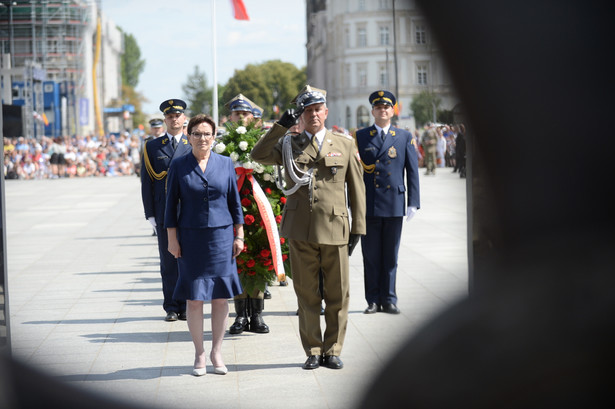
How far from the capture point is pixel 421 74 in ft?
2.79

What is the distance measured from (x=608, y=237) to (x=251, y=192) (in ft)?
14.6

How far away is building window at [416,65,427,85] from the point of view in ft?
2.77

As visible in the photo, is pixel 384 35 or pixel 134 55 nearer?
pixel 384 35

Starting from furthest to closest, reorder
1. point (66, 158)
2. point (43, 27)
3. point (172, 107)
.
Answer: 1. point (66, 158)
2. point (172, 107)
3. point (43, 27)

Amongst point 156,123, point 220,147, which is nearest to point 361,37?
point 220,147

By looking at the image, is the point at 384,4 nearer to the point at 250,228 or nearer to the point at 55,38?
the point at 55,38

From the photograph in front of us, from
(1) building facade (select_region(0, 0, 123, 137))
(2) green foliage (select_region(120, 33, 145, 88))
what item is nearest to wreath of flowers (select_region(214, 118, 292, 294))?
(1) building facade (select_region(0, 0, 123, 137))

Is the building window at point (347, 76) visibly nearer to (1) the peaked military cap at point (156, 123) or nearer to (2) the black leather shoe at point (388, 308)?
(2) the black leather shoe at point (388, 308)

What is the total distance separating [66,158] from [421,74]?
29096mm

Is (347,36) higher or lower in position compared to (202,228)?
higher

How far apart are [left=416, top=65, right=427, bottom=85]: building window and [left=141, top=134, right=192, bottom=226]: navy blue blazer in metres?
5.07

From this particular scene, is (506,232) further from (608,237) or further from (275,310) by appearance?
(275,310)

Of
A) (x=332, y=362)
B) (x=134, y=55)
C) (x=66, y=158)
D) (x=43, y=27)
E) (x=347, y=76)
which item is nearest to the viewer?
(x=347, y=76)

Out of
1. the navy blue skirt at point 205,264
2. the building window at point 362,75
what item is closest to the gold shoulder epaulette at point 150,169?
the navy blue skirt at point 205,264
